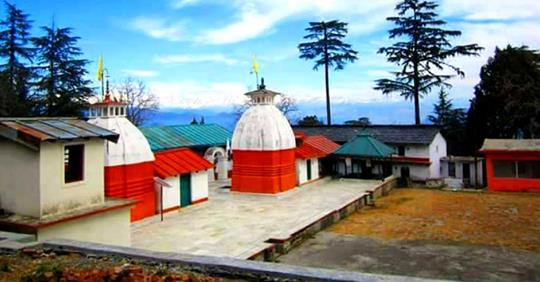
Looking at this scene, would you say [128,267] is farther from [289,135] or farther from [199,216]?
[289,135]

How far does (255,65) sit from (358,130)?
10.9 m

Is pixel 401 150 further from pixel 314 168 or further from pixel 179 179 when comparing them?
pixel 179 179

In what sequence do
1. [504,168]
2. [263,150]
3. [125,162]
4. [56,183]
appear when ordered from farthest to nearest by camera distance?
[504,168] < [263,150] < [125,162] < [56,183]

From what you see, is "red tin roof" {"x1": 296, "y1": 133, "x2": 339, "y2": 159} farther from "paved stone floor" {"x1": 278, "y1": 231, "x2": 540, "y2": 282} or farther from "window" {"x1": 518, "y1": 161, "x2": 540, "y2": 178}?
"paved stone floor" {"x1": 278, "y1": 231, "x2": 540, "y2": 282}

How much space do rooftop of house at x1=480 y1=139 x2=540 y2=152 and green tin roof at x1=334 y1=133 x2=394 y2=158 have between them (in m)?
5.47

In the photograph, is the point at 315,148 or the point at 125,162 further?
the point at 315,148

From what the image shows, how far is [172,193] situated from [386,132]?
58.3ft

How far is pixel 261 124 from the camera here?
23.9 meters

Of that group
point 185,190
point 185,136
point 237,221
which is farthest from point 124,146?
point 185,136

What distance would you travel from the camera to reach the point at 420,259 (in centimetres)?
1323

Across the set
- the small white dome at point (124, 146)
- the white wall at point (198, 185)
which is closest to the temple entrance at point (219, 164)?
the white wall at point (198, 185)

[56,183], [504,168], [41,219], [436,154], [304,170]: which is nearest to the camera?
[41,219]

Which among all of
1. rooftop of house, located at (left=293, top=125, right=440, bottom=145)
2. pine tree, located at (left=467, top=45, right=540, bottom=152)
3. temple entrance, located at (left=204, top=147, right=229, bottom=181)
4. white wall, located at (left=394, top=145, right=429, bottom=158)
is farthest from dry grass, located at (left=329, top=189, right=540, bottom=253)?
temple entrance, located at (left=204, top=147, right=229, bottom=181)

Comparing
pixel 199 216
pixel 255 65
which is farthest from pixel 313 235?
pixel 255 65
